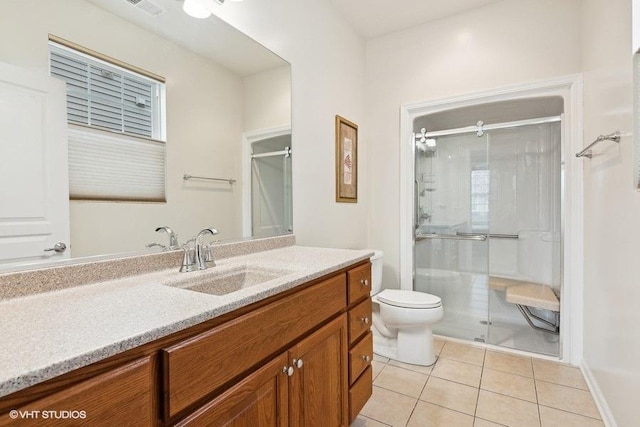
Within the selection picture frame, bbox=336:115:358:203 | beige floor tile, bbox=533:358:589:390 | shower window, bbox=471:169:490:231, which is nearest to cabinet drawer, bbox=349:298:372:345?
picture frame, bbox=336:115:358:203

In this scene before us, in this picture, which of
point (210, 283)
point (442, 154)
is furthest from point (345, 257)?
point (442, 154)

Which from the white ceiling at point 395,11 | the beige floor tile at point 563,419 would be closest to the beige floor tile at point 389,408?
the beige floor tile at point 563,419

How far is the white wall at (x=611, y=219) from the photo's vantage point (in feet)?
4.33

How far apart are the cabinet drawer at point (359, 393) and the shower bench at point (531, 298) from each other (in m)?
1.60

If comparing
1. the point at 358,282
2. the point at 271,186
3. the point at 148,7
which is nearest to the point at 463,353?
the point at 358,282

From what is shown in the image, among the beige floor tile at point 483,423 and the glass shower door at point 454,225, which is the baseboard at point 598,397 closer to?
the beige floor tile at point 483,423

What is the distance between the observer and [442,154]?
9.84ft

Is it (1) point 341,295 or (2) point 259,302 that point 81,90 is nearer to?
(2) point 259,302

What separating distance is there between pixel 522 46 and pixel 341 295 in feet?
7.41

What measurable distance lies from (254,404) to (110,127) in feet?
3.35

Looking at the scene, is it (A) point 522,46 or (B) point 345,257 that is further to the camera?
(A) point 522,46

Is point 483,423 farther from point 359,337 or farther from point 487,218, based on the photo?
point 487,218

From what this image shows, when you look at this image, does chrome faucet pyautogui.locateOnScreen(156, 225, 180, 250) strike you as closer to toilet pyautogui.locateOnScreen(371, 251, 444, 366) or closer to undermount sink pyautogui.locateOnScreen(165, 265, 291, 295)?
undermount sink pyautogui.locateOnScreen(165, 265, 291, 295)

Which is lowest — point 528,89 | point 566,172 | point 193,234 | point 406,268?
point 406,268
